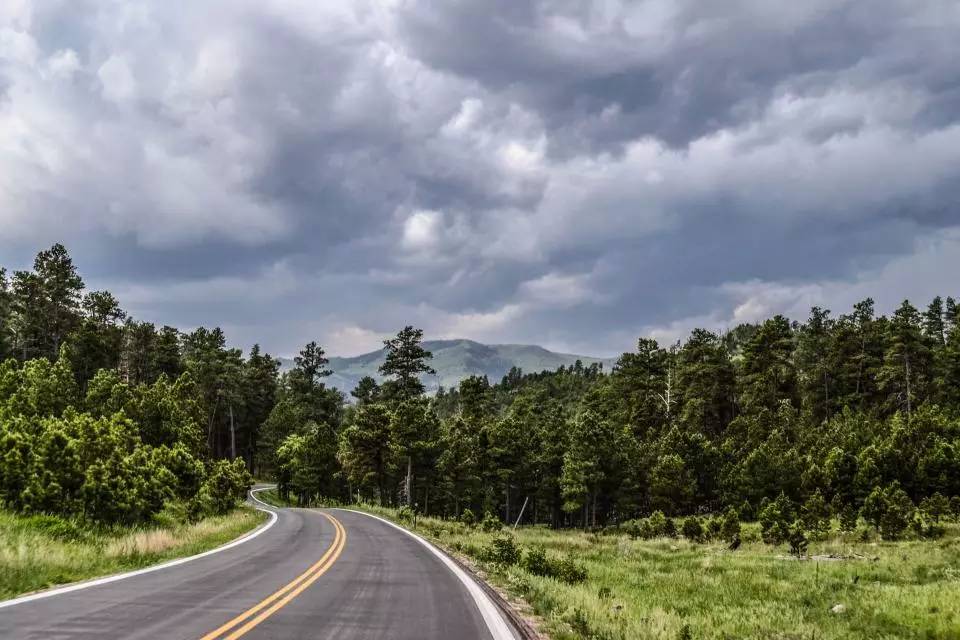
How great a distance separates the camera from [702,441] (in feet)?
204

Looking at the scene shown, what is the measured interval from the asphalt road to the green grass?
172cm

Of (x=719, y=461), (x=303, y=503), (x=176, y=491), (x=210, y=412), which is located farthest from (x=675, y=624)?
(x=210, y=412)

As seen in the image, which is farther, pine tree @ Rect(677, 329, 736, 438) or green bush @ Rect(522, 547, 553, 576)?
pine tree @ Rect(677, 329, 736, 438)

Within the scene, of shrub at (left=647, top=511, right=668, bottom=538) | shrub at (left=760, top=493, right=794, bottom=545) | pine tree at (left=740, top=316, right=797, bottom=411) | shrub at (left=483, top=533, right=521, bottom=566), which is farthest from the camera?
pine tree at (left=740, top=316, right=797, bottom=411)

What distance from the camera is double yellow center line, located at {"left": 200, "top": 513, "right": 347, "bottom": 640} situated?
7.63 m

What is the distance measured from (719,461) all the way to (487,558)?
49196 mm

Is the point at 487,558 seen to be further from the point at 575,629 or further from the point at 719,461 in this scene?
the point at 719,461

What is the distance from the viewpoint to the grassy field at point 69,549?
35.5 feet

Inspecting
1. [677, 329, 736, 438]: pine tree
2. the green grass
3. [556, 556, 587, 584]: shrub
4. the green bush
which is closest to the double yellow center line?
the green grass

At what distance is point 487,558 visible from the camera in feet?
62.0

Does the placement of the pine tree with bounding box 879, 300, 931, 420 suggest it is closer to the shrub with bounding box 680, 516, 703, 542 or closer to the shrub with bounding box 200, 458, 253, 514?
the shrub with bounding box 680, 516, 703, 542

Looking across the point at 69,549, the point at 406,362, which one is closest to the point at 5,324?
the point at 406,362

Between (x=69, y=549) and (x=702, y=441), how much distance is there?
192 ft

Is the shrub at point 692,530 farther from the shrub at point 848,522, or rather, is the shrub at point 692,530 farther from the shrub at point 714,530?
the shrub at point 848,522
